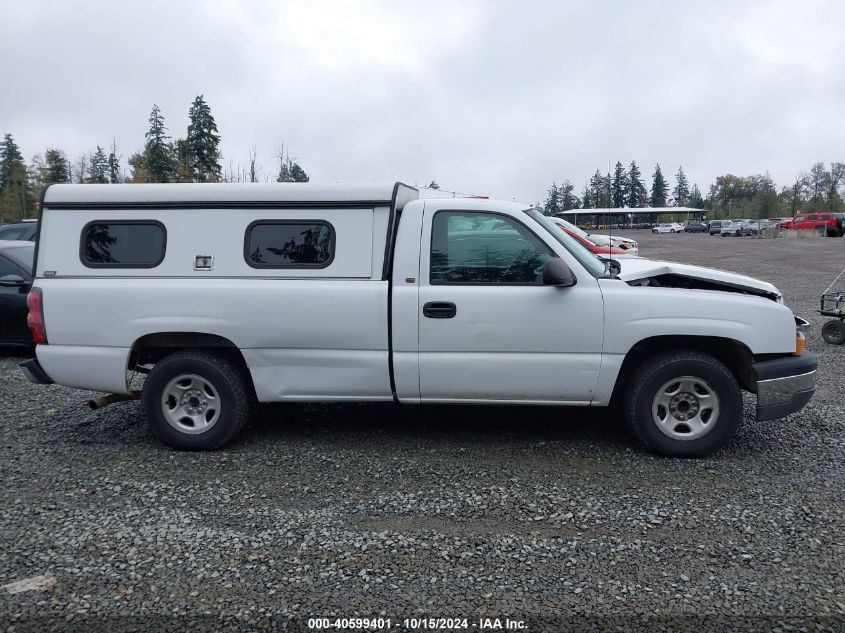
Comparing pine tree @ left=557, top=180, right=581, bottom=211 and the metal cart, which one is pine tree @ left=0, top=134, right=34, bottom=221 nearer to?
pine tree @ left=557, top=180, right=581, bottom=211

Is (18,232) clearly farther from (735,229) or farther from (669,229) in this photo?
(669,229)

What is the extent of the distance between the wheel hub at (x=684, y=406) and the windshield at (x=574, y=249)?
3.48 feet

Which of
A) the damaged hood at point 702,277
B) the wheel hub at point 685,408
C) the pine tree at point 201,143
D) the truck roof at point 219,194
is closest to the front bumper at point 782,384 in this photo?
the wheel hub at point 685,408

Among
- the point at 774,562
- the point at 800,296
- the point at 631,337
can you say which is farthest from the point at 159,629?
the point at 800,296

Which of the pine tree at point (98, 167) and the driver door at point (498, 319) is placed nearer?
the driver door at point (498, 319)

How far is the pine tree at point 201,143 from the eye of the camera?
139 feet

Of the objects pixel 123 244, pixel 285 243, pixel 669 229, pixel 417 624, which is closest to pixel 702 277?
pixel 285 243

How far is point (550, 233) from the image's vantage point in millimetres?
5035

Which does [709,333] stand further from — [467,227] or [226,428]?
[226,428]

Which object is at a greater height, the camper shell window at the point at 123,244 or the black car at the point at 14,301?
the camper shell window at the point at 123,244

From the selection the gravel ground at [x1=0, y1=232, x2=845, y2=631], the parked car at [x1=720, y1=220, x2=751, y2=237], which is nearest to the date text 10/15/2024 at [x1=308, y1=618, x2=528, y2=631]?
the gravel ground at [x1=0, y1=232, x2=845, y2=631]

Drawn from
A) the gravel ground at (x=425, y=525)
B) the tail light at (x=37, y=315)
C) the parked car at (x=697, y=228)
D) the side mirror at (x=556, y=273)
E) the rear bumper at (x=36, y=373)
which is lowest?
the gravel ground at (x=425, y=525)

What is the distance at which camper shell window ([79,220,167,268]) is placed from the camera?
17.0ft

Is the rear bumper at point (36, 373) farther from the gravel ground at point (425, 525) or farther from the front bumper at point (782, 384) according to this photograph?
the front bumper at point (782, 384)
